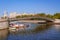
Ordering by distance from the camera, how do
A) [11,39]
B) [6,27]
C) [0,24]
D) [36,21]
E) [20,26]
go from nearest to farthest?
[11,39] < [0,24] < [6,27] < [20,26] < [36,21]

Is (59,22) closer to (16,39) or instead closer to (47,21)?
(47,21)

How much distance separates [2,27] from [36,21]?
1348 inches

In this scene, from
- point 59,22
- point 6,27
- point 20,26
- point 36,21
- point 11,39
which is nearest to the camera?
point 11,39

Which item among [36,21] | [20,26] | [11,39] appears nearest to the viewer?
[11,39]

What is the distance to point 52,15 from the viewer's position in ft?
232

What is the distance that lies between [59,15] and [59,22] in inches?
463

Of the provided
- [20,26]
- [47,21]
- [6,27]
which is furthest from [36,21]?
[6,27]

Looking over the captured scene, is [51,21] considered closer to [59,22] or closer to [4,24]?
[59,22]

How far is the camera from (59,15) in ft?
211

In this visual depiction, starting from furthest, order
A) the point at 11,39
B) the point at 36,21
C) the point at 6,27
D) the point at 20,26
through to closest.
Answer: the point at 36,21
the point at 20,26
the point at 6,27
the point at 11,39

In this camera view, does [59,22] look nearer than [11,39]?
No

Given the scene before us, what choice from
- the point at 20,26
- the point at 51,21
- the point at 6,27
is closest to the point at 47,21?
the point at 51,21

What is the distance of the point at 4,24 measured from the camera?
94.4 feet

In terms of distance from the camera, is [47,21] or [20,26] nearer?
[20,26]
